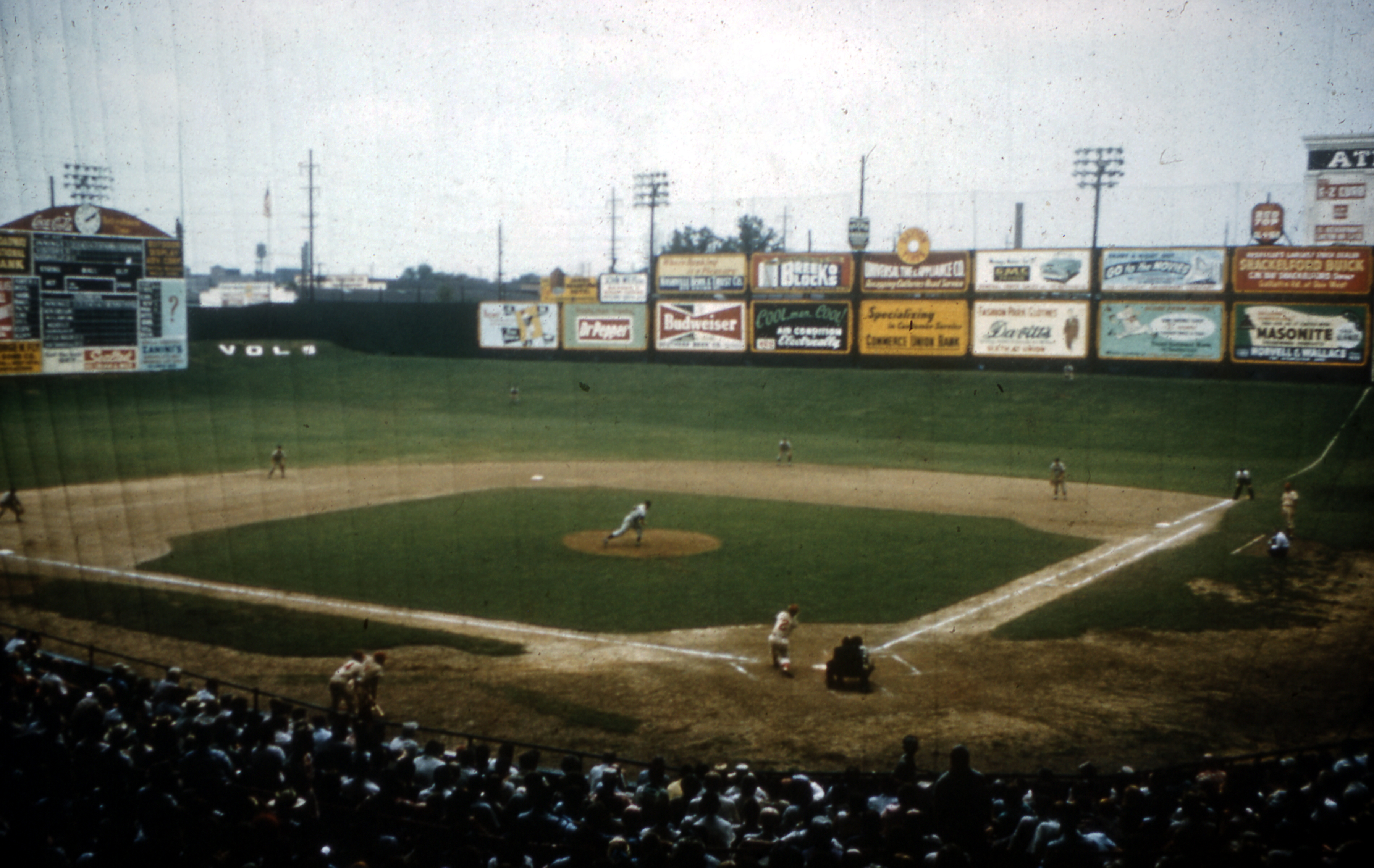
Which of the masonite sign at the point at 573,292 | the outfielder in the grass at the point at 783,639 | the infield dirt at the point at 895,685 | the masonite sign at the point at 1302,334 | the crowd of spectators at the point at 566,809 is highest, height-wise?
the masonite sign at the point at 573,292

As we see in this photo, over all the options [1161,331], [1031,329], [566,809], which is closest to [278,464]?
[566,809]

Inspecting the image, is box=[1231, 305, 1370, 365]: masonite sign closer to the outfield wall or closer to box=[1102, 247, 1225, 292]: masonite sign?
the outfield wall

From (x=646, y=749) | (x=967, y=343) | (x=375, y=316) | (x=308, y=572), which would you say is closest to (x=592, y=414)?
(x=967, y=343)

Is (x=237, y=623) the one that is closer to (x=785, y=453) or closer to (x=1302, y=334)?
(x=785, y=453)

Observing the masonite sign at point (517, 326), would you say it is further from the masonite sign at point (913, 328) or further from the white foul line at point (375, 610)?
the white foul line at point (375, 610)

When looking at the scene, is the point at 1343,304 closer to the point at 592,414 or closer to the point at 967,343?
the point at 967,343

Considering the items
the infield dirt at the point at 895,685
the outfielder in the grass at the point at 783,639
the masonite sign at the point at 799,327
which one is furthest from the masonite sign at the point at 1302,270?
the outfielder in the grass at the point at 783,639
